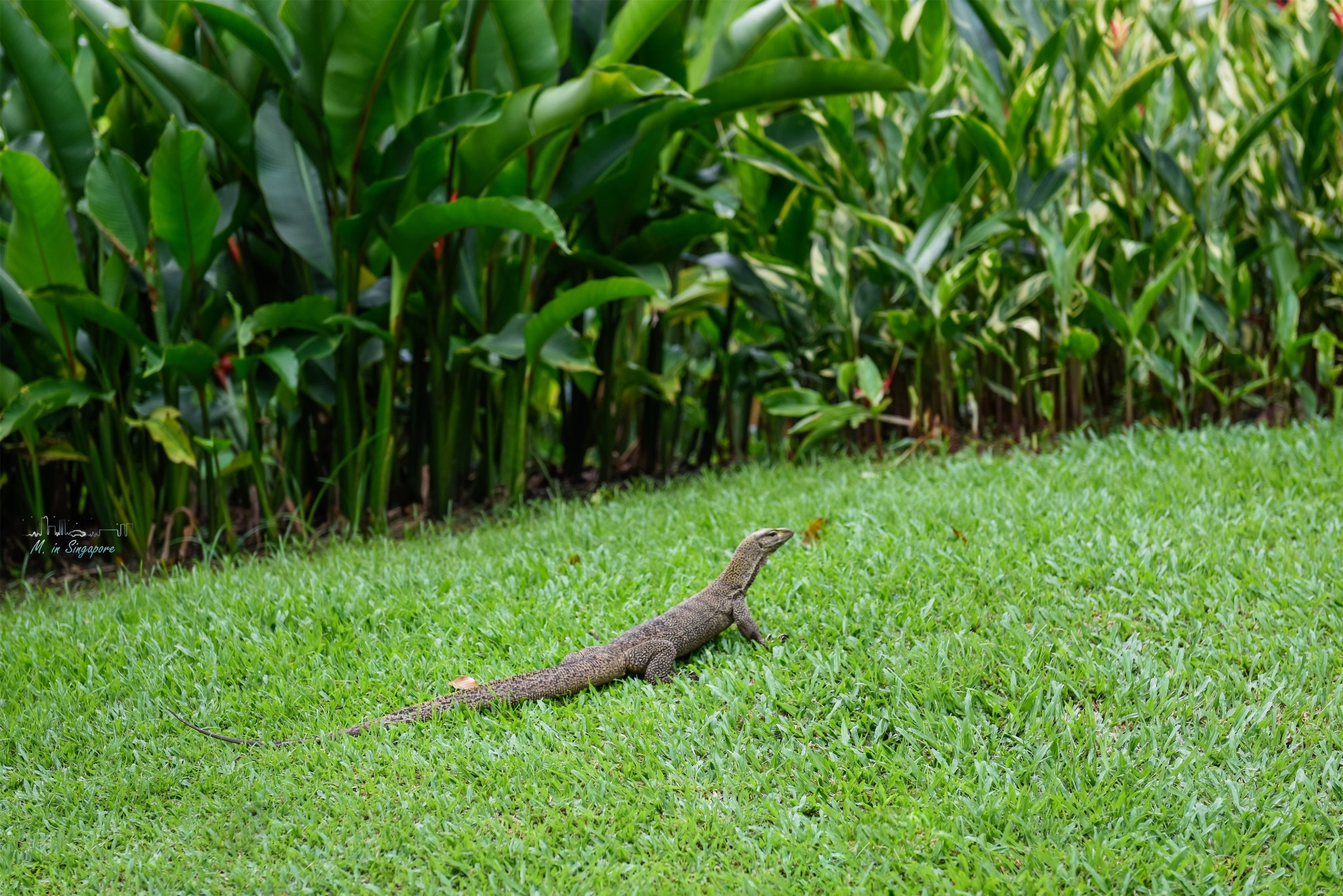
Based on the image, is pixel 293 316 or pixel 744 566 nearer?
pixel 744 566

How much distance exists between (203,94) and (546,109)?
1.30 metres

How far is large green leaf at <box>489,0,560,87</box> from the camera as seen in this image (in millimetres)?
4035

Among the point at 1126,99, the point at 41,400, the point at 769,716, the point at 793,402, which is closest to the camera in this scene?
the point at 769,716

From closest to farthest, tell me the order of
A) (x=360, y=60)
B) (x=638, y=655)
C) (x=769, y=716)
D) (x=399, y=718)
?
(x=769, y=716) → (x=399, y=718) → (x=638, y=655) → (x=360, y=60)

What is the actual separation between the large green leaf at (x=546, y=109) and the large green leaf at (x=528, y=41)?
251 millimetres

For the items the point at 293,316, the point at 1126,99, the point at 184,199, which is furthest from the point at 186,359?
the point at 1126,99

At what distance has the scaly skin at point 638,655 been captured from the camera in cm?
267

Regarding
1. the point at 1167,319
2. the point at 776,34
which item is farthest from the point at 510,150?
the point at 1167,319

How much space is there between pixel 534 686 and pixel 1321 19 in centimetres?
471

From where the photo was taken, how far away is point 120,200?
3.87 meters

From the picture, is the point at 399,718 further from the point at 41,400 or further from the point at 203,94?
the point at 203,94

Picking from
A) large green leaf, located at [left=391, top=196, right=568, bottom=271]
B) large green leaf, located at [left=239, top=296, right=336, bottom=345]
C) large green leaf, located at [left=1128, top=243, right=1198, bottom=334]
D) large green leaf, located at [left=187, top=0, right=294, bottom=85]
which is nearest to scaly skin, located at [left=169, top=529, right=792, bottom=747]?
large green leaf, located at [left=391, top=196, right=568, bottom=271]

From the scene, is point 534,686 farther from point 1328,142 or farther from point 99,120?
point 1328,142

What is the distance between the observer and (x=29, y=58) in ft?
12.2
